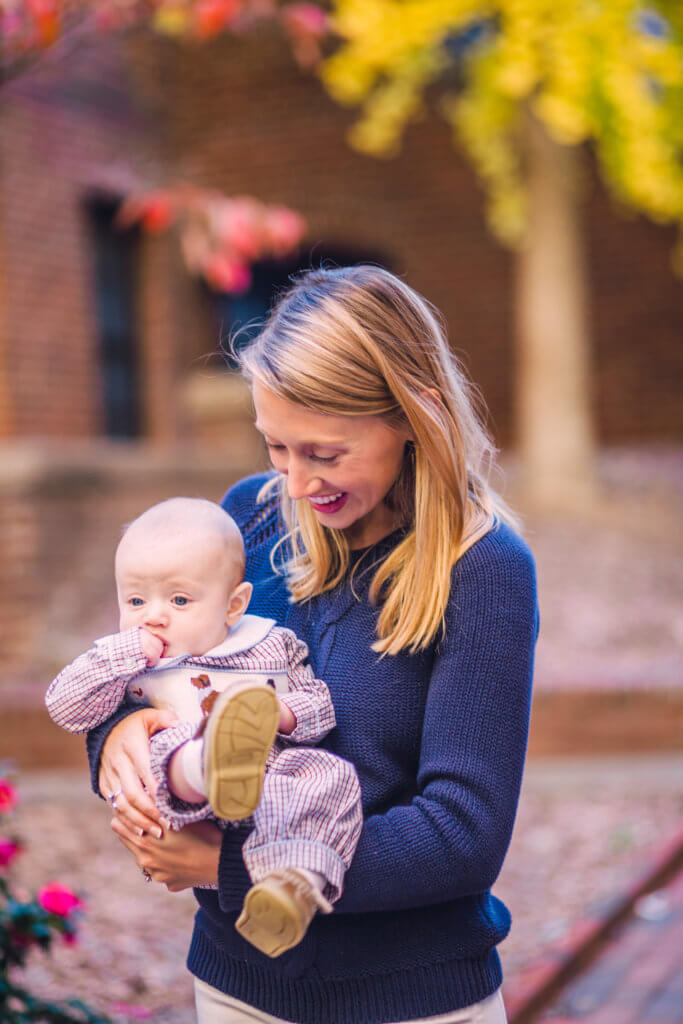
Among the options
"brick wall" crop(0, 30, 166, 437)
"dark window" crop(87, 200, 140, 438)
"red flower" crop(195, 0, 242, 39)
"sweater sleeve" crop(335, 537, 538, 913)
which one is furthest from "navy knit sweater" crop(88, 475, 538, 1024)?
"dark window" crop(87, 200, 140, 438)

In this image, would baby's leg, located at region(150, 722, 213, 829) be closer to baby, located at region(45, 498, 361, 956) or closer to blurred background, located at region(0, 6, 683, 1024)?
baby, located at region(45, 498, 361, 956)

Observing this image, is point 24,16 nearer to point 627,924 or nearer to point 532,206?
point 627,924

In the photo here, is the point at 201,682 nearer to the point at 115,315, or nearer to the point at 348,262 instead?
the point at 115,315

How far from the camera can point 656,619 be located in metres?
7.66

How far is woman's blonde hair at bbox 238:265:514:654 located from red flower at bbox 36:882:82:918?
1.52 m

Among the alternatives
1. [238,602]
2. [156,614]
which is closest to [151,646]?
[156,614]

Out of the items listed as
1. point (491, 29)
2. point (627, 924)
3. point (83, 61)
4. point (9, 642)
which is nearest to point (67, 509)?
point (9, 642)

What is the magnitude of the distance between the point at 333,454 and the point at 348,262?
10843 millimetres

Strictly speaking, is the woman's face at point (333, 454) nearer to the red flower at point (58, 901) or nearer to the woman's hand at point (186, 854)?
the woman's hand at point (186, 854)

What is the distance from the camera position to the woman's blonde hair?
1.78 metres

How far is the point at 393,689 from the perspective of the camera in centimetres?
180

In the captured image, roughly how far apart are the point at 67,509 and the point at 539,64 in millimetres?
4308

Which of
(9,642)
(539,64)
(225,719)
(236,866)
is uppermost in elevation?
(539,64)

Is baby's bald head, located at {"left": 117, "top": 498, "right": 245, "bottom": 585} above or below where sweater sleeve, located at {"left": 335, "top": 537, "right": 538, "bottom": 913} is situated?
above
